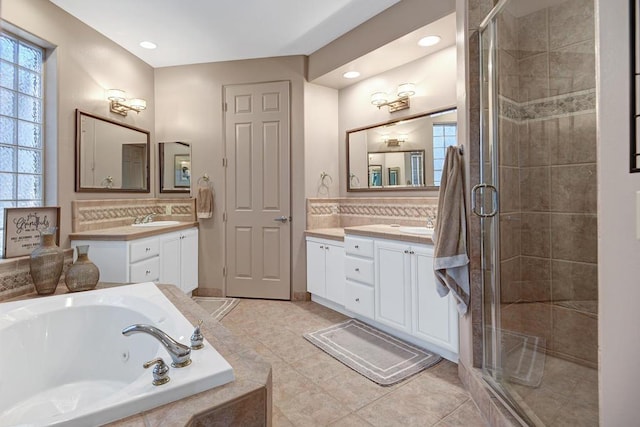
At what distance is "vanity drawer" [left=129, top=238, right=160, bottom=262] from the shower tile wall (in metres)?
2.71

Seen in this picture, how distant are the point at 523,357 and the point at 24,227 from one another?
324cm

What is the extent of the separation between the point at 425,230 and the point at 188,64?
3.20 m

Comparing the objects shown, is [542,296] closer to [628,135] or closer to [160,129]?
[628,135]

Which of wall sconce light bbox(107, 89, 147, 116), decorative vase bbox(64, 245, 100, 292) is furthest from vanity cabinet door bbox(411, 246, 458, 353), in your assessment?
wall sconce light bbox(107, 89, 147, 116)

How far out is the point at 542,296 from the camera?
1.98 meters

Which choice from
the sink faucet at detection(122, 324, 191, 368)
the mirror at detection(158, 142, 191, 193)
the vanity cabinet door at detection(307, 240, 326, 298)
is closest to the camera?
the sink faucet at detection(122, 324, 191, 368)

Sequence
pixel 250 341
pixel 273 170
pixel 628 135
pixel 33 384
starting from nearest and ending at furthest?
1. pixel 628 135
2. pixel 33 384
3. pixel 250 341
4. pixel 273 170

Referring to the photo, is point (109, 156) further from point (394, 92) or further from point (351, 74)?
point (394, 92)

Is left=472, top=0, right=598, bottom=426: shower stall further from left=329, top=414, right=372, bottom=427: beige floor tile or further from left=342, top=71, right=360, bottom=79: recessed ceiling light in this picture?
left=342, top=71, right=360, bottom=79: recessed ceiling light

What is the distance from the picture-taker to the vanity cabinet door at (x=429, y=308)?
213 cm

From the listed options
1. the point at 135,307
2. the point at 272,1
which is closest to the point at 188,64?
the point at 272,1

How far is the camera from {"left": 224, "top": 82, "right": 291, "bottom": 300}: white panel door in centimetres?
358

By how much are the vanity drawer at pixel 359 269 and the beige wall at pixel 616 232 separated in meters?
1.76

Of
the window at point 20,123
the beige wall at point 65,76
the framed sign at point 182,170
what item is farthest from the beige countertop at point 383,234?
the window at point 20,123
